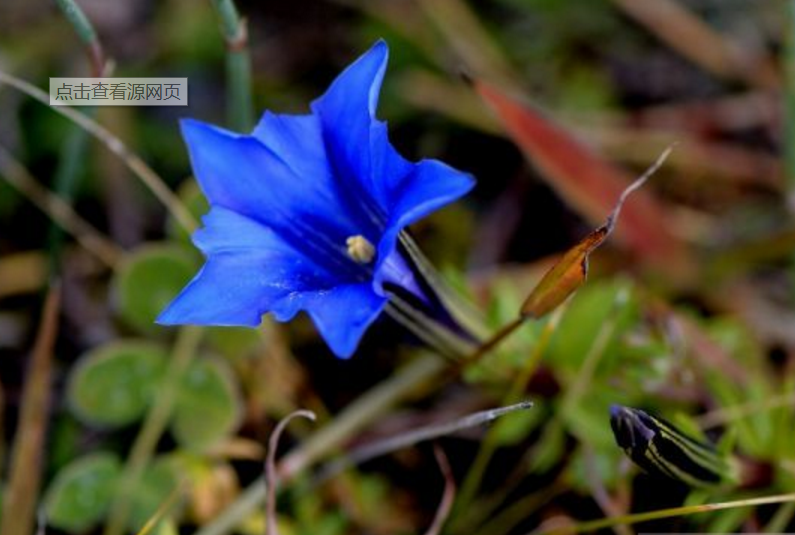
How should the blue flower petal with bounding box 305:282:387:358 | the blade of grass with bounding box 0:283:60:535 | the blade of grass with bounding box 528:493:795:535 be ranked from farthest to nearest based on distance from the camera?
the blade of grass with bounding box 0:283:60:535
the blade of grass with bounding box 528:493:795:535
the blue flower petal with bounding box 305:282:387:358

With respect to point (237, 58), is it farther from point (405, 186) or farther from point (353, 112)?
point (405, 186)

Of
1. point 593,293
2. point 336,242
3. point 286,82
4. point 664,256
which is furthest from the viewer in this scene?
point 286,82

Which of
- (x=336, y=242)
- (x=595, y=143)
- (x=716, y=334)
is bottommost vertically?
(x=716, y=334)

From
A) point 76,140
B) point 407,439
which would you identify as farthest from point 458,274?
point 76,140

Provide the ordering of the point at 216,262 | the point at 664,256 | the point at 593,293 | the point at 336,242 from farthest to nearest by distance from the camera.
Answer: the point at 664,256
the point at 593,293
the point at 336,242
the point at 216,262

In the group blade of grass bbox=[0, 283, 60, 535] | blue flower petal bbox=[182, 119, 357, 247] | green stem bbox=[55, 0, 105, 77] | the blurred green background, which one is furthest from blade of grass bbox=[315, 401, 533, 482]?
green stem bbox=[55, 0, 105, 77]

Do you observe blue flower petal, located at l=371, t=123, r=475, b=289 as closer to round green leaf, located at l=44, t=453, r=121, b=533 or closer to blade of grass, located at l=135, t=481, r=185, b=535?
blade of grass, located at l=135, t=481, r=185, b=535

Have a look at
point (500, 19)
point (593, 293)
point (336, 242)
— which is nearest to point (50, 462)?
point (336, 242)

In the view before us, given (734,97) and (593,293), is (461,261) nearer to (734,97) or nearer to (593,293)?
(593,293)
